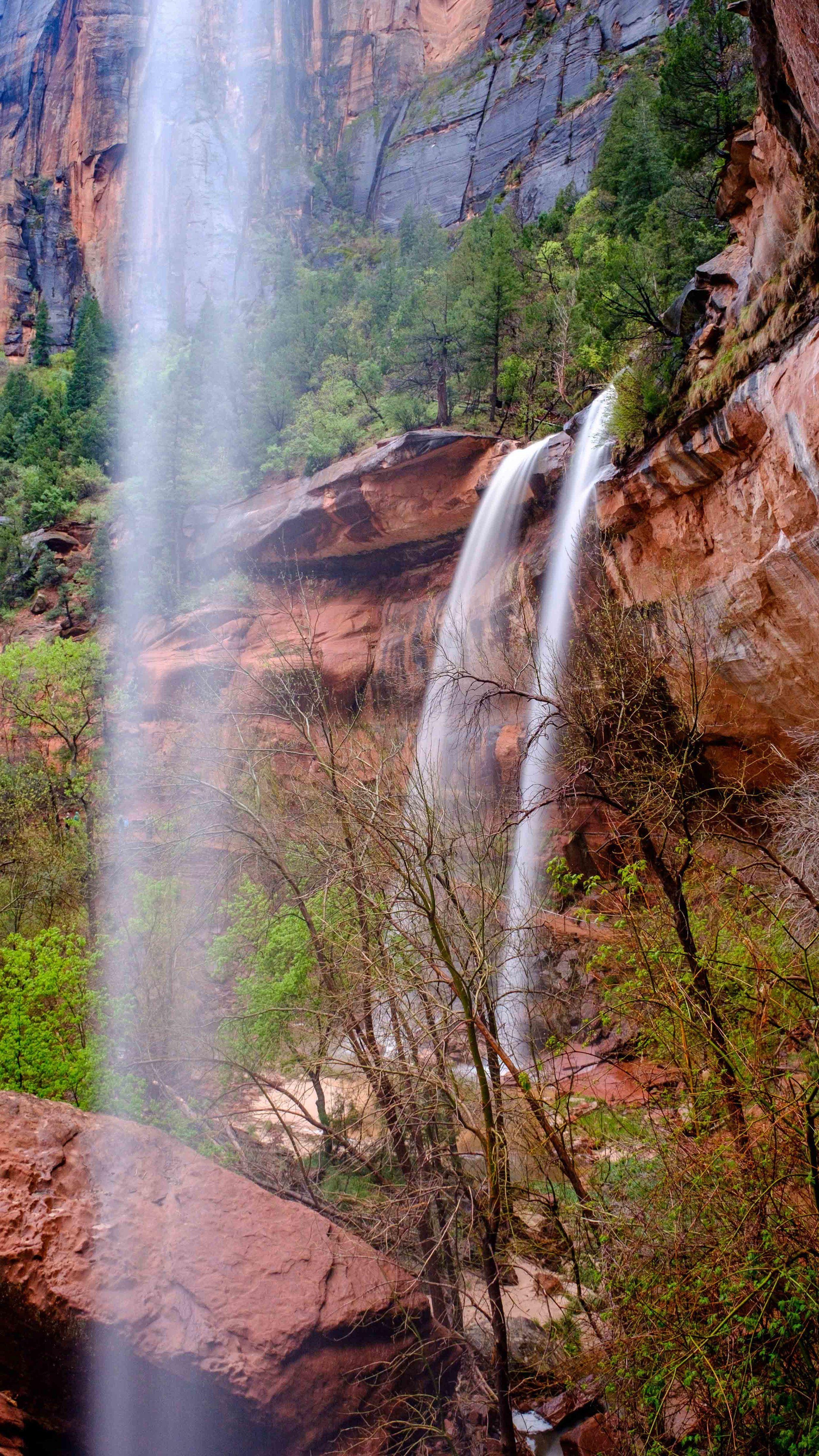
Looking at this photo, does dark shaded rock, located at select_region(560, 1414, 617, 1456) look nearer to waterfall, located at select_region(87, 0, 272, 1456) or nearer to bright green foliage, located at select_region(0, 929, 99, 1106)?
waterfall, located at select_region(87, 0, 272, 1456)

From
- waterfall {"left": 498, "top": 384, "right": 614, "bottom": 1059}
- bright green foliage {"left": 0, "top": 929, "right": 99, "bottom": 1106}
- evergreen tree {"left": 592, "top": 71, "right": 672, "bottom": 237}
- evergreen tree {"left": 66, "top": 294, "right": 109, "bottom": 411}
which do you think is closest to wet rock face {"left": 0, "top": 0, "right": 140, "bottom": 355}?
evergreen tree {"left": 66, "top": 294, "right": 109, "bottom": 411}

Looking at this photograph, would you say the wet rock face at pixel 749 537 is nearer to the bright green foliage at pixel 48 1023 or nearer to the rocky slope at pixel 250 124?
the bright green foliage at pixel 48 1023

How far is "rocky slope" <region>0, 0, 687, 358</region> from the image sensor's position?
4325cm

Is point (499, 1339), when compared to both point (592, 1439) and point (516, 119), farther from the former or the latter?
point (516, 119)

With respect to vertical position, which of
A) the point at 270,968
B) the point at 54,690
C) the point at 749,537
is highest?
the point at 54,690

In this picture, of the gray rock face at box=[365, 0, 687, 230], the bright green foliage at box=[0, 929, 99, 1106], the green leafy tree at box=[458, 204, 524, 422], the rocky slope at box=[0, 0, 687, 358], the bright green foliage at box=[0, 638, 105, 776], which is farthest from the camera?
the rocky slope at box=[0, 0, 687, 358]

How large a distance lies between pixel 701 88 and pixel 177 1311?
23255 mm

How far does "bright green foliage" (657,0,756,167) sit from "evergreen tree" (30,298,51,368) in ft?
144

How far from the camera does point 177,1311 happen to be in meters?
5.93

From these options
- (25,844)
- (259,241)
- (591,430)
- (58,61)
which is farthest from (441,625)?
(58,61)

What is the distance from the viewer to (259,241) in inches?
1898

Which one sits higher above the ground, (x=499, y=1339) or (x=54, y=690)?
(x=54, y=690)

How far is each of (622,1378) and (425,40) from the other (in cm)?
6745

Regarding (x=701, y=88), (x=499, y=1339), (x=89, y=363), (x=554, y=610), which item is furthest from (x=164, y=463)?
(x=499, y=1339)
